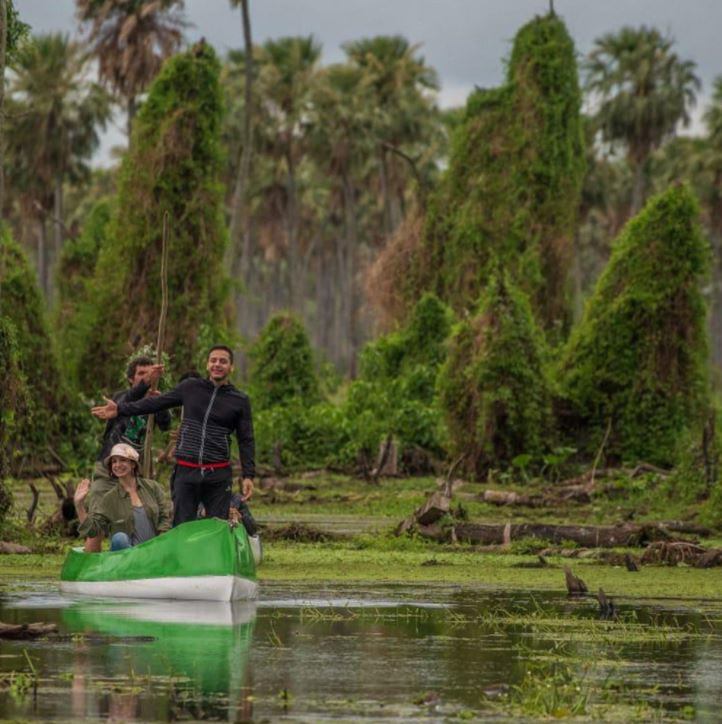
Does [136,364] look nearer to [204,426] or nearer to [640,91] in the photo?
[204,426]

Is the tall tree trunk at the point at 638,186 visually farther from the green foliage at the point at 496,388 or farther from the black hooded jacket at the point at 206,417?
the black hooded jacket at the point at 206,417

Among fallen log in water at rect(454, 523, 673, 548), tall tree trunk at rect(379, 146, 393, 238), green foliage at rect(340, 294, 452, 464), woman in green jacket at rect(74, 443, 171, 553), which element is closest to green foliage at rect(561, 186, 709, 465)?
green foliage at rect(340, 294, 452, 464)

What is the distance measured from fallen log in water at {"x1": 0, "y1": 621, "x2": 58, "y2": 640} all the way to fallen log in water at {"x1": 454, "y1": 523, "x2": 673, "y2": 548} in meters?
9.06

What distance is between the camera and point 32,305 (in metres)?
32.2

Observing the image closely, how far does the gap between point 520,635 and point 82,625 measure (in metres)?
2.85

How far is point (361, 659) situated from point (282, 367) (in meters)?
26.1

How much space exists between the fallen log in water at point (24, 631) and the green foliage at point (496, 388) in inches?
764

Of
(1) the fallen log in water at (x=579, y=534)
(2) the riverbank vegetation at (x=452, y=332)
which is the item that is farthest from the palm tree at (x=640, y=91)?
(1) the fallen log in water at (x=579, y=534)

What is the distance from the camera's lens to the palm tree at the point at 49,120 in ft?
240

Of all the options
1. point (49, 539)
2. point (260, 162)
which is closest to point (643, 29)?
point (260, 162)

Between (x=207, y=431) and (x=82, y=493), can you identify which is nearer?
(x=207, y=431)

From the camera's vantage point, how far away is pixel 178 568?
14.1 metres

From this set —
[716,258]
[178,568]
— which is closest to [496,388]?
[178,568]

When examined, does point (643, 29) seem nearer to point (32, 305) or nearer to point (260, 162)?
point (260, 162)
